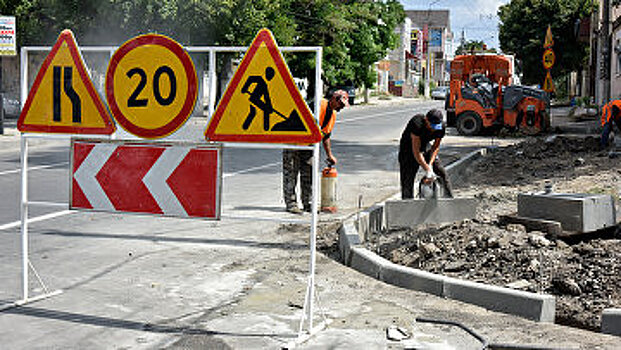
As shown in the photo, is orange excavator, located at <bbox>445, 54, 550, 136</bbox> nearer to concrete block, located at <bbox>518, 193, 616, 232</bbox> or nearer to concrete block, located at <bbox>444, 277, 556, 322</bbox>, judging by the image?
concrete block, located at <bbox>518, 193, 616, 232</bbox>

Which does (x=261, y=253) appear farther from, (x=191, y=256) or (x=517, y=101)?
(x=517, y=101)

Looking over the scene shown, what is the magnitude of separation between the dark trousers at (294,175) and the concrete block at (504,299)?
395cm

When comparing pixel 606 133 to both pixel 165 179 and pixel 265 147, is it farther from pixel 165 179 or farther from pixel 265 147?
pixel 165 179

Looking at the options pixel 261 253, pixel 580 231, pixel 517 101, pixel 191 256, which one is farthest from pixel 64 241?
pixel 517 101

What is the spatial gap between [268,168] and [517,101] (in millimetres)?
11337

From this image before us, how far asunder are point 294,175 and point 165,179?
440 cm

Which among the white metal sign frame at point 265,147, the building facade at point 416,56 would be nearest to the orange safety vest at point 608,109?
the white metal sign frame at point 265,147

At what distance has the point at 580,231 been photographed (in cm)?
716

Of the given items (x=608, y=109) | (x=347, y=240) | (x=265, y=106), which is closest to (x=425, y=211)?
(x=347, y=240)

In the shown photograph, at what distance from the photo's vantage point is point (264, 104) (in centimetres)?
506

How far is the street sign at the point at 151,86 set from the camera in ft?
17.0

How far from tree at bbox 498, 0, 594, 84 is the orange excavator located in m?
26.5

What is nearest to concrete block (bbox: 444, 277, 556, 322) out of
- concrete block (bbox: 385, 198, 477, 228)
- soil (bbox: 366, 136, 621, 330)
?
soil (bbox: 366, 136, 621, 330)

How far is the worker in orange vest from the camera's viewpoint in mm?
14016
